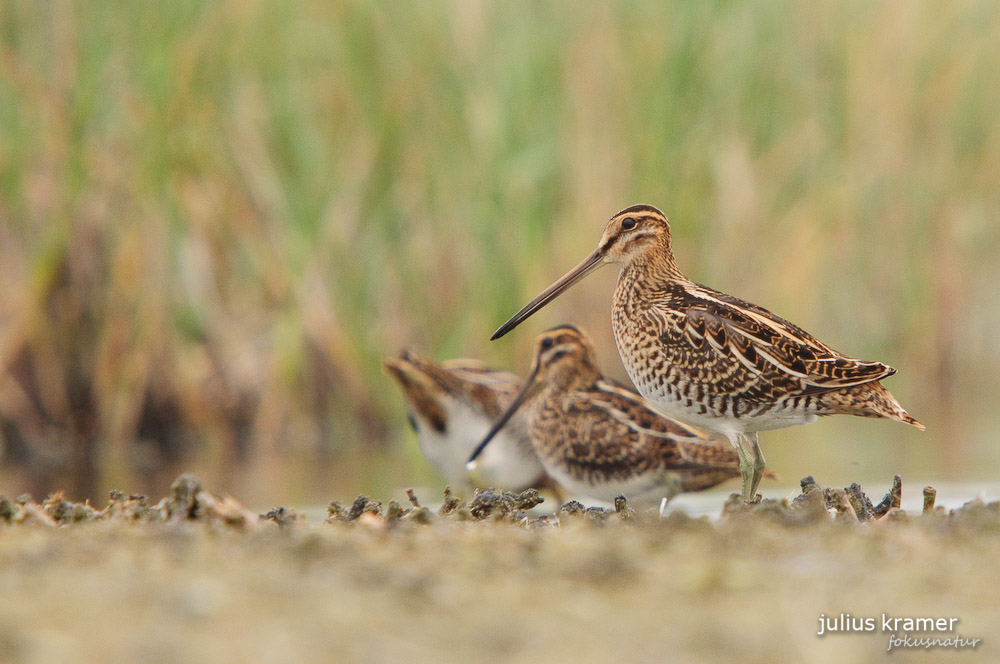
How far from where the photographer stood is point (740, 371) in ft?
14.1

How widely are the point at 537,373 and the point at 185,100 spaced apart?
2670mm

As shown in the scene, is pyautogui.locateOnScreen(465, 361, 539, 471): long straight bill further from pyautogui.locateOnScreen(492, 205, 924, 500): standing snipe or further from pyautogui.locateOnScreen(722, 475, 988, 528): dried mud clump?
pyautogui.locateOnScreen(722, 475, 988, 528): dried mud clump

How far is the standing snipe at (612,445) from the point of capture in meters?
5.23

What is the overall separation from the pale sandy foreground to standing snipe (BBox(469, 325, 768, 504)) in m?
2.12

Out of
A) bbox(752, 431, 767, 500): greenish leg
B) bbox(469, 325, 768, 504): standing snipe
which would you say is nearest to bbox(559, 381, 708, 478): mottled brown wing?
bbox(469, 325, 768, 504): standing snipe

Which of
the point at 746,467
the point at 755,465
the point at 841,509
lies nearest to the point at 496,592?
the point at 841,509

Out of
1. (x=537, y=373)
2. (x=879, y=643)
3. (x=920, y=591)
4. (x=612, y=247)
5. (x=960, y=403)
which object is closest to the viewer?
(x=879, y=643)

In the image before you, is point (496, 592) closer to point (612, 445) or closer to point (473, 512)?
point (473, 512)

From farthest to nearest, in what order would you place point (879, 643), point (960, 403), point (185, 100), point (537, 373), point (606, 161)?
point (960, 403), point (606, 161), point (185, 100), point (537, 373), point (879, 643)

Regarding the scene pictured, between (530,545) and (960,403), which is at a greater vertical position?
(960,403)

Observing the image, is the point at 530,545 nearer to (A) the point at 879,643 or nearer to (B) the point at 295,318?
(A) the point at 879,643

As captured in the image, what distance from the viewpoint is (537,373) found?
6.15 meters

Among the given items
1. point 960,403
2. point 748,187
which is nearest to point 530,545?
point 748,187

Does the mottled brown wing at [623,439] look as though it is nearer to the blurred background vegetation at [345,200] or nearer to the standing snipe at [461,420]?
the standing snipe at [461,420]
